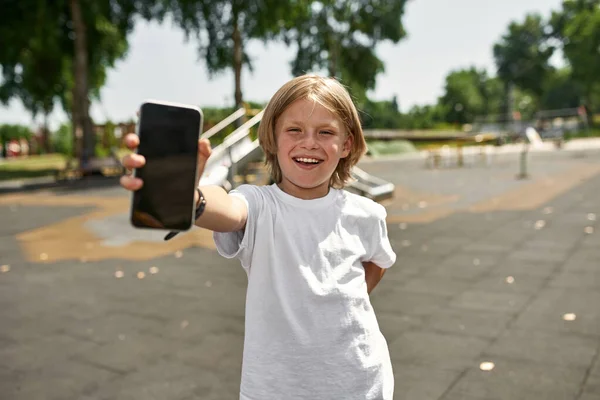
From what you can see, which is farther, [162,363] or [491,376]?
[162,363]

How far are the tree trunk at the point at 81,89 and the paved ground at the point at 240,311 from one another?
12707 millimetres

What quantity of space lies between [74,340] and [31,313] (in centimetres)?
93

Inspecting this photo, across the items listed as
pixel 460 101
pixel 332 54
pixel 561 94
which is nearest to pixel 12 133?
pixel 332 54

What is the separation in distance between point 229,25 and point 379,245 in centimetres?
2535

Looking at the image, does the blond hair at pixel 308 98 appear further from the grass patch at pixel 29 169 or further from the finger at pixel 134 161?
the grass patch at pixel 29 169

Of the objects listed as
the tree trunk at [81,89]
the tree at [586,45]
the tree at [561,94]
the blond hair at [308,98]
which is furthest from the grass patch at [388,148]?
the tree at [561,94]

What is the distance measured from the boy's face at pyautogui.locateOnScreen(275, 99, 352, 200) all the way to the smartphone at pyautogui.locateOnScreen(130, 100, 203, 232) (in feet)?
1.94

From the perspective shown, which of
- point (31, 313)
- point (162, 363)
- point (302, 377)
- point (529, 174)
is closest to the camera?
point (302, 377)

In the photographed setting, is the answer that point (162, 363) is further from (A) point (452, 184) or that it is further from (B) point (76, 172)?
(B) point (76, 172)

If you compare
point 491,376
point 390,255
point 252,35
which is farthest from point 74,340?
point 252,35

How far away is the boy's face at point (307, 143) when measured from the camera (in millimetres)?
1692

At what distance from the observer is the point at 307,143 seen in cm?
168

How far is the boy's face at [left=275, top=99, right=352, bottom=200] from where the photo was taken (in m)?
1.69

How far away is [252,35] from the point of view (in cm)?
2366
